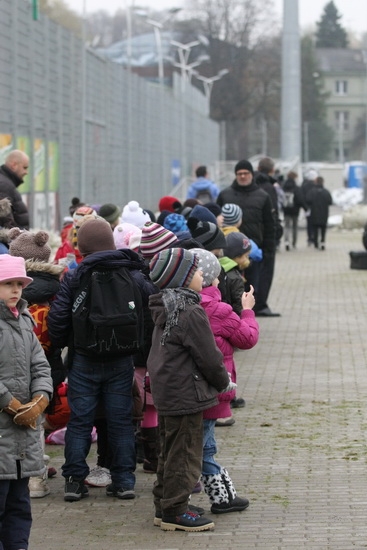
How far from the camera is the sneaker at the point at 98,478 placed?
811cm

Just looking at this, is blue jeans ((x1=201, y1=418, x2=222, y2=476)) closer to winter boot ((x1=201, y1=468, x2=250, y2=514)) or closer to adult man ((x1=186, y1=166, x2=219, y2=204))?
winter boot ((x1=201, y1=468, x2=250, y2=514))

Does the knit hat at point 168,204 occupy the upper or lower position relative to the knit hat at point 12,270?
upper

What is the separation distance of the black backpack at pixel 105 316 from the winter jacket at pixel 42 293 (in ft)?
0.83

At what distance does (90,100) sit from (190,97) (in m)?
38.5

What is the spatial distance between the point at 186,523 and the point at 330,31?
165677 mm

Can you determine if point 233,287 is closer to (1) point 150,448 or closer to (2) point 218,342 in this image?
(1) point 150,448

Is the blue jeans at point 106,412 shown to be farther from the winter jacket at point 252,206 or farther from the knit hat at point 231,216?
the winter jacket at point 252,206

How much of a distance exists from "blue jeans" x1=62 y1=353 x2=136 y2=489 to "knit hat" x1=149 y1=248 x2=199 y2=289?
3.26ft

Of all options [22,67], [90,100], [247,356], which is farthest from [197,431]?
[90,100]

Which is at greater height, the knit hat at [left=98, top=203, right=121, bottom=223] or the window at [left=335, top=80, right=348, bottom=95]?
the window at [left=335, top=80, right=348, bottom=95]

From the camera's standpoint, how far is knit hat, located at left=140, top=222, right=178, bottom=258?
25.9 feet

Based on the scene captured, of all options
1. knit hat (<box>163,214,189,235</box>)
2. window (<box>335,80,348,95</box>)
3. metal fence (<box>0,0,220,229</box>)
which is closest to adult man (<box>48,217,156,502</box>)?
knit hat (<box>163,214,189,235</box>)

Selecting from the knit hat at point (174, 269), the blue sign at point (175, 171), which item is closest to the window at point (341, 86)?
the blue sign at point (175, 171)

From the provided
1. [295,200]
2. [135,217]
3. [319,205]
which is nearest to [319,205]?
[319,205]
